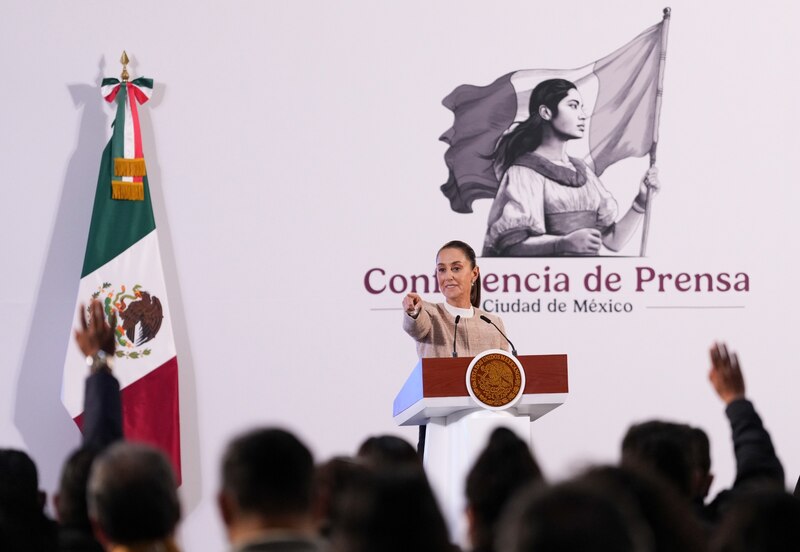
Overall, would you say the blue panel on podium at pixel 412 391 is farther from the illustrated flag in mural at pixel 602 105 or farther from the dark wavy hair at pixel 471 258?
the illustrated flag in mural at pixel 602 105

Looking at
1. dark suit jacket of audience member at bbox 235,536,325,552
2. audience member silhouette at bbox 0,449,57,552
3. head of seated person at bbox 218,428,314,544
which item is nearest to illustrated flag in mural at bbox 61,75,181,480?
audience member silhouette at bbox 0,449,57,552

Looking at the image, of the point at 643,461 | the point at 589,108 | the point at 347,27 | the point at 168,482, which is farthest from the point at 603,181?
the point at 168,482

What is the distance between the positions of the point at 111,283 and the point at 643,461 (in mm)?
4843

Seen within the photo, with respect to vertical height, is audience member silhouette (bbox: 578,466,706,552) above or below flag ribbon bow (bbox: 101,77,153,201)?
below

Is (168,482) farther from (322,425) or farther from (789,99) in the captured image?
(789,99)

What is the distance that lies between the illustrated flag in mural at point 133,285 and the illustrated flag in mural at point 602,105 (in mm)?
2150

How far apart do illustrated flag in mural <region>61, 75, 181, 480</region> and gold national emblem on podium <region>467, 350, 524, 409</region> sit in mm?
2980

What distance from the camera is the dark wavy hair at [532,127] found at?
741 cm

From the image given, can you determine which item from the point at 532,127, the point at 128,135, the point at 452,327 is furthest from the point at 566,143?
the point at 128,135

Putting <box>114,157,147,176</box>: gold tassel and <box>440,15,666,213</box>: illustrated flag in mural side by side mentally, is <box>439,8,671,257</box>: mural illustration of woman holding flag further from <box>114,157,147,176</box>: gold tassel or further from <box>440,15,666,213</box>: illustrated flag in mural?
<box>114,157,147,176</box>: gold tassel

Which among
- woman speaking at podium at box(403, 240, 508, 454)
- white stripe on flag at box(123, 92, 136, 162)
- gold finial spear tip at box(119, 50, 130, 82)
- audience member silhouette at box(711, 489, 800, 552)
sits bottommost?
audience member silhouette at box(711, 489, 800, 552)

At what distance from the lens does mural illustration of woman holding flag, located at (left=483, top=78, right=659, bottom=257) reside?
736cm

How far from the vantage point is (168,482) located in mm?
2201

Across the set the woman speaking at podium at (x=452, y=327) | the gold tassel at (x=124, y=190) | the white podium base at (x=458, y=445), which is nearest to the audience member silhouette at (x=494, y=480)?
the white podium base at (x=458, y=445)
